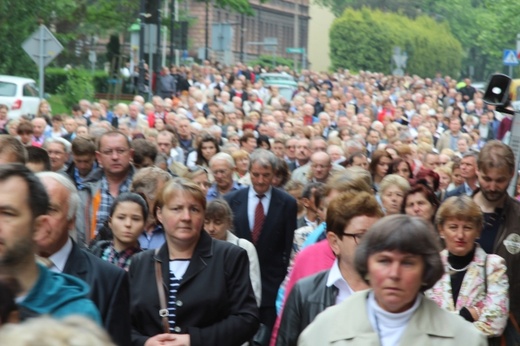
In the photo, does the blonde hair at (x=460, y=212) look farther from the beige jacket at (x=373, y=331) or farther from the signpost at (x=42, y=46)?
the signpost at (x=42, y=46)

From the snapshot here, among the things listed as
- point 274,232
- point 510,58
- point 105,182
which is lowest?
point 274,232

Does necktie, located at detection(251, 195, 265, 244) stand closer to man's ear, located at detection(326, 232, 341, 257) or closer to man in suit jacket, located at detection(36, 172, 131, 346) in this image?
man's ear, located at detection(326, 232, 341, 257)

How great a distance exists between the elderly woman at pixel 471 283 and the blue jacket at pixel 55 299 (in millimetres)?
2843

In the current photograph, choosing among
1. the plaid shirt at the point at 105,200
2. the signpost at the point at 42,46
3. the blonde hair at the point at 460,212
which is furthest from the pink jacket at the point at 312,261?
the signpost at the point at 42,46

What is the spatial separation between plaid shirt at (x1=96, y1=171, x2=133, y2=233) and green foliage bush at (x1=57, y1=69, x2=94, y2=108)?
99.1ft

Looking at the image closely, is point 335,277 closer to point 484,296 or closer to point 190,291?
point 190,291

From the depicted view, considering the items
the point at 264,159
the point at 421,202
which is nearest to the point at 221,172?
the point at 264,159

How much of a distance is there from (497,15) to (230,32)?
1992 centimetres

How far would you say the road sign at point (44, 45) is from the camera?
78.1 ft

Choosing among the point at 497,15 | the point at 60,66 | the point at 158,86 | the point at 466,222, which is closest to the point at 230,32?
the point at 60,66

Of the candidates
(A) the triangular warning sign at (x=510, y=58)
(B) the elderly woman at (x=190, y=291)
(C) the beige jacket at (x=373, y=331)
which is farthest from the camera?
(A) the triangular warning sign at (x=510, y=58)

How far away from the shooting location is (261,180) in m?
11.7

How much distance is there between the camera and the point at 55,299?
4.54 meters

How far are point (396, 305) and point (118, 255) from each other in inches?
152
